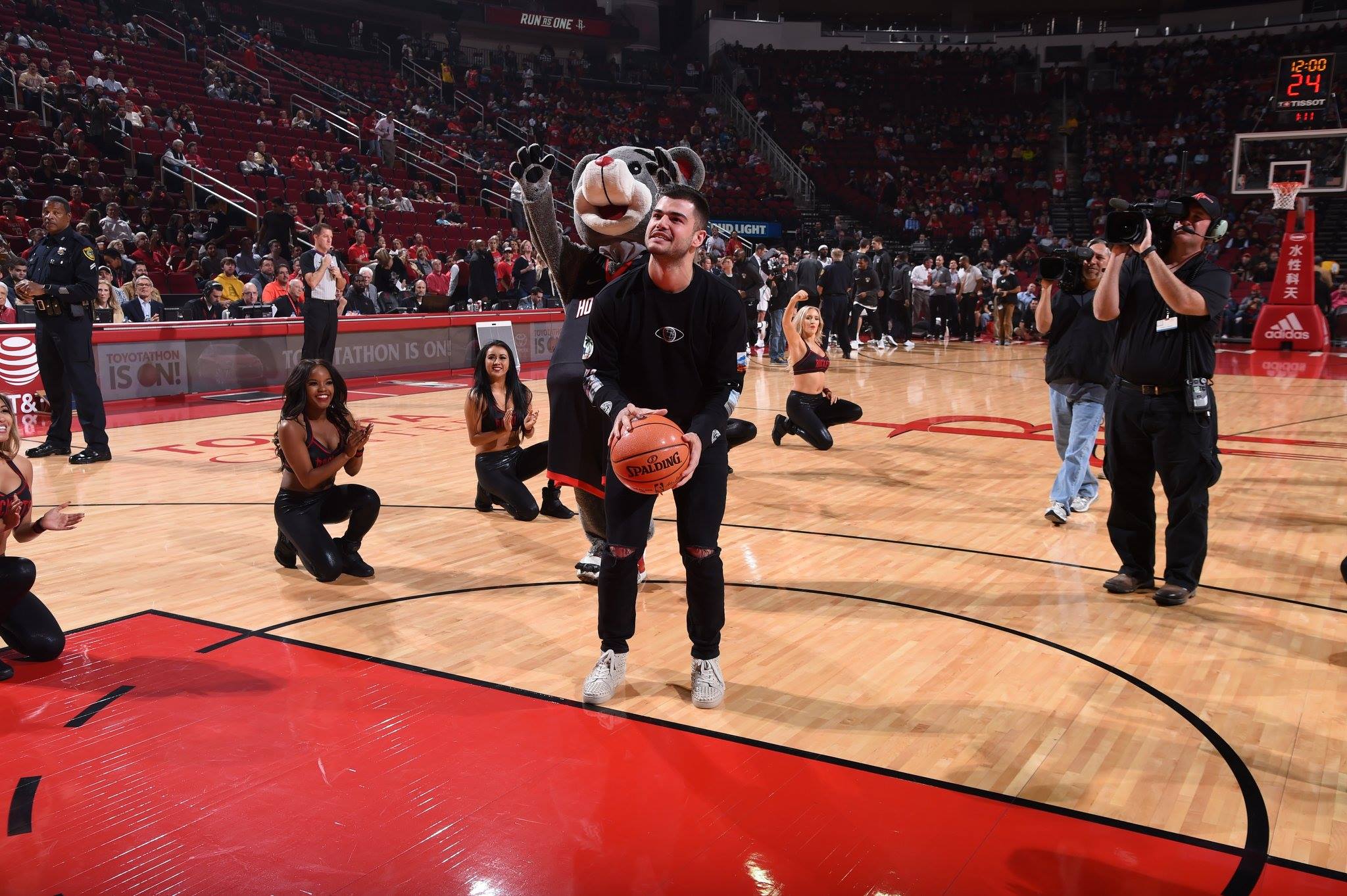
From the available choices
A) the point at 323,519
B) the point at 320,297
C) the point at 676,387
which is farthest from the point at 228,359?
the point at 676,387

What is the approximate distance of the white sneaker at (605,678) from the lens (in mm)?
3521

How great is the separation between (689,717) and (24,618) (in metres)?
2.47

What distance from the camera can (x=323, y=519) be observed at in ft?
16.7

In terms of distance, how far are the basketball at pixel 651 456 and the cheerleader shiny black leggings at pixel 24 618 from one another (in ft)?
7.21

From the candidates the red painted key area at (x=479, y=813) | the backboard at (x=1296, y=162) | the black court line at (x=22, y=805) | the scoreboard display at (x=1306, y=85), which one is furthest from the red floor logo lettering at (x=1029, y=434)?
the scoreboard display at (x=1306, y=85)

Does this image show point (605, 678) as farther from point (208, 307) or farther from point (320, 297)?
point (208, 307)

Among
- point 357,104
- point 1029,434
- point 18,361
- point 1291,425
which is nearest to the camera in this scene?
point 1029,434

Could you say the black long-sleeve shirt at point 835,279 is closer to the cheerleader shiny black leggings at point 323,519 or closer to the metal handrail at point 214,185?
the metal handrail at point 214,185

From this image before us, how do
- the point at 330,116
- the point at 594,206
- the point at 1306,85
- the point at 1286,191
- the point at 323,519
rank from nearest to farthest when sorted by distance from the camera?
the point at 594,206 < the point at 323,519 < the point at 1286,191 < the point at 1306,85 < the point at 330,116

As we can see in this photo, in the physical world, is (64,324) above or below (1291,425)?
above

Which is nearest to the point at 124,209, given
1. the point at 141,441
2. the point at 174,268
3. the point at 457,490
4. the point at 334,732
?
the point at 174,268

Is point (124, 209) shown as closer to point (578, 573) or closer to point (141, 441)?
point (141, 441)

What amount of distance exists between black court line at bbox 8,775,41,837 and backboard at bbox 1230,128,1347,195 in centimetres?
2053

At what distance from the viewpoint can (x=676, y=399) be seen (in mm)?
3572
